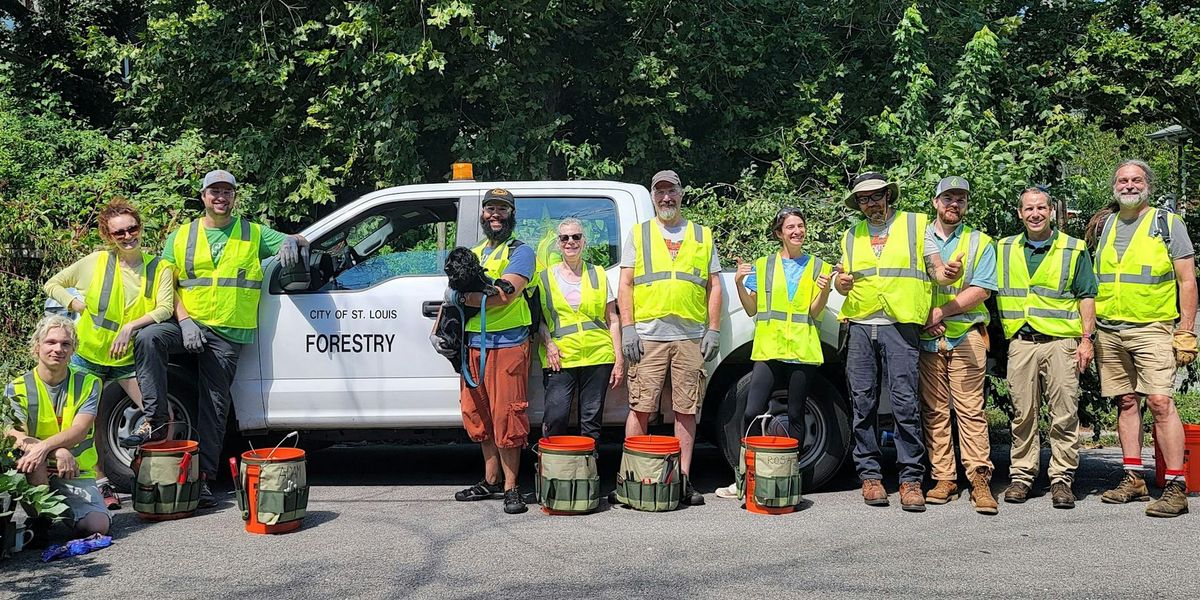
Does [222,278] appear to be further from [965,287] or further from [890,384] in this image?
[965,287]

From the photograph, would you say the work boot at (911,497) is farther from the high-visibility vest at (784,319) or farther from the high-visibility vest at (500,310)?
the high-visibility vest at (500,310)

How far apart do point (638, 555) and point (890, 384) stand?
193 centimetres

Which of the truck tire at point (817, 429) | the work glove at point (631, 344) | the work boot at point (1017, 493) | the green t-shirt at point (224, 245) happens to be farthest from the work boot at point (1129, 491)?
the green t-shirt at point (224, 245)

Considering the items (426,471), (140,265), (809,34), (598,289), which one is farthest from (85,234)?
(809,34)

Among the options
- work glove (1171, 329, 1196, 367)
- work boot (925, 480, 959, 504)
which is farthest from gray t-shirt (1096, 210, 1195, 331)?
work boot (925, 480, 959, 504)

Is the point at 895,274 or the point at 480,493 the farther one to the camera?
the point at 480,493

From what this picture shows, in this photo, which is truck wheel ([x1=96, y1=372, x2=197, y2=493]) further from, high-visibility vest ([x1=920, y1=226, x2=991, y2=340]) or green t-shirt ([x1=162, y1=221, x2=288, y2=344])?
high-visibility vest ([x1=920, y1=226, x2=991, y2=340])

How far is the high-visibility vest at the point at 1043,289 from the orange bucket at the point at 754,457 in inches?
56.0

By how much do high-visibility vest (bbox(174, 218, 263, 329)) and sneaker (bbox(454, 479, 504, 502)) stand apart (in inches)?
61.2

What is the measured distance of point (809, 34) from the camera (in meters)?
12.6

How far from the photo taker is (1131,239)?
6.11 metres

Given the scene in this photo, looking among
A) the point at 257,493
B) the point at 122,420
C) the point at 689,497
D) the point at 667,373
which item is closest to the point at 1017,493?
the point at 689,497

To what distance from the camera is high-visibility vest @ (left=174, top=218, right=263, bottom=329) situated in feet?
20.6

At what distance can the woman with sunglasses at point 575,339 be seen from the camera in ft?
20.1
